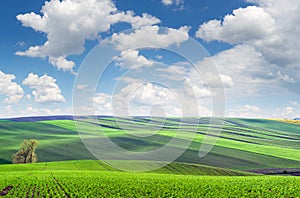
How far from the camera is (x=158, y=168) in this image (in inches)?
2235

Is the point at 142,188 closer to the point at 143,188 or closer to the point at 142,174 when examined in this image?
the point at 143,188

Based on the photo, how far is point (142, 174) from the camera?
134 feet

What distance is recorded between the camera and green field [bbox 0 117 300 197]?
26203 millimetres

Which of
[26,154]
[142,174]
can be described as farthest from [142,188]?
[26,154]

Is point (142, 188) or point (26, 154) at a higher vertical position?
point (142, 188)

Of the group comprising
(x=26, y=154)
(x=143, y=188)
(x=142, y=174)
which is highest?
(x=143, y=188)

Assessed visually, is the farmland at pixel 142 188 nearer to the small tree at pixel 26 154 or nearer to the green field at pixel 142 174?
the green field at pixel 142 174

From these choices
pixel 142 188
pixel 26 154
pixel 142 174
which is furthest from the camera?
pixel 26 154

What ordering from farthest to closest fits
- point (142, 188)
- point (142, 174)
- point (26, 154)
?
point (26, 154), point (142, 174), point (142, 188)

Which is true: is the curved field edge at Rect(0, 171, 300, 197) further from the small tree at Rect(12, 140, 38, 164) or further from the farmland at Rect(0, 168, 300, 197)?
the small tree at Rect(12, 140, 38, 164)

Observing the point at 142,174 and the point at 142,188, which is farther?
the point at 142,174

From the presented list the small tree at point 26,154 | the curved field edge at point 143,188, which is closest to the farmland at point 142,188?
the curved field edge at point 143,188

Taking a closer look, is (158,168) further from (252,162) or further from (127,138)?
(127,138)

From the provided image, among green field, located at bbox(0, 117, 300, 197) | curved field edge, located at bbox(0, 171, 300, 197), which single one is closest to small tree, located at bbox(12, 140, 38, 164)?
green field, located at bbox(0, 117, 300, 197)
